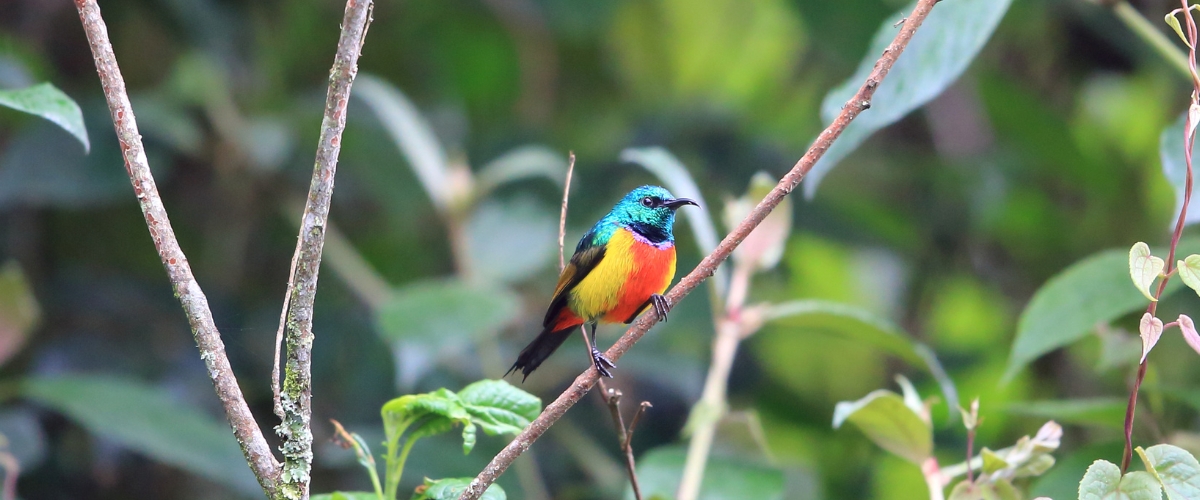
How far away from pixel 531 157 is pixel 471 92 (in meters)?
1.83

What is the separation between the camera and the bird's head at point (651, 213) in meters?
2.21

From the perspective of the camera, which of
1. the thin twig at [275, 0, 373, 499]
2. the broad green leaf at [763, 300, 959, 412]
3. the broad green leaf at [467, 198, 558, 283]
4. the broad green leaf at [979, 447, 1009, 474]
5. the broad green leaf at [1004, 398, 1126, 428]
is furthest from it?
the broad green leaf at [467, 198, 558, 283]

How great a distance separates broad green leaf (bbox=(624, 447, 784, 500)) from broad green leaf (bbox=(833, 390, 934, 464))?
502 millimetres

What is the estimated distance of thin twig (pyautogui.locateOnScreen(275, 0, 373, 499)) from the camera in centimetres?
120

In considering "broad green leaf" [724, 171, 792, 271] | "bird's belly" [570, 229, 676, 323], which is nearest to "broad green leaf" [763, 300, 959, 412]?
"broad green leaf" [724, 171, 792, 271]

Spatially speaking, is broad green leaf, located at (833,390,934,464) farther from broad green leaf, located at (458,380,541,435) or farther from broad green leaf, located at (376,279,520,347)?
broad green leaf, located at (376,279,520,347)

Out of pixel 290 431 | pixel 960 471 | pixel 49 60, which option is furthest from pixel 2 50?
pixel 960 471

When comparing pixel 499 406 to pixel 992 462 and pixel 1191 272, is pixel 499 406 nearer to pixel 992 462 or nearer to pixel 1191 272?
pixel 992 462

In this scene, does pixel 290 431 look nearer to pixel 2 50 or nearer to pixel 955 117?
pixel 2 50

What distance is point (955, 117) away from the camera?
5.19 m

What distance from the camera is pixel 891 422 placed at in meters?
1.76

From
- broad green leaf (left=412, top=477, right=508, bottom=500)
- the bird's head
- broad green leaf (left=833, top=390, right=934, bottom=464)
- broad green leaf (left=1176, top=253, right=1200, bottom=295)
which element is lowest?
broad green leaf (left=412, top=477, right=508, bottom=500)

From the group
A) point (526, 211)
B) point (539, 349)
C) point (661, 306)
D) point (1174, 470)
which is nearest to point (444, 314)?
point (539, 349)

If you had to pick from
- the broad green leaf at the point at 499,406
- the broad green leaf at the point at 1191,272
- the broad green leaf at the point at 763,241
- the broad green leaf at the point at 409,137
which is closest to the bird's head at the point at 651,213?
the broad green leaf at the point at 763,241
